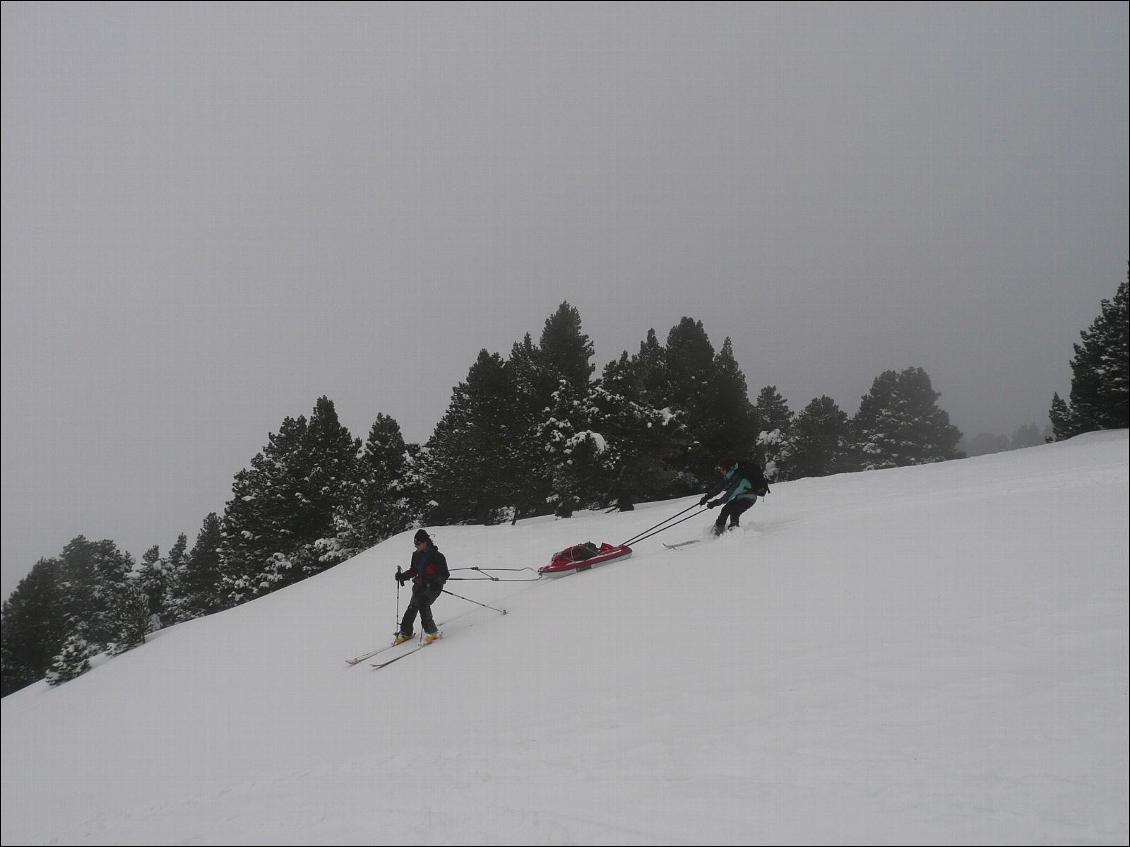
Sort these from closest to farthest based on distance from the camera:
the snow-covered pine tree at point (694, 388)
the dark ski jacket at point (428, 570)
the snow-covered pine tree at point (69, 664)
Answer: the dark ski jacket at point (428, 570)
the snow-covered pine tree at point (69, 664)
the snow-covered pine tree at point (694, 388)

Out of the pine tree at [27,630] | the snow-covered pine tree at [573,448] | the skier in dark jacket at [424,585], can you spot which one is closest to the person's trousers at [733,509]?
the skier in dark jacket at [424,585]

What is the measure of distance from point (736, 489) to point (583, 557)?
3.97m

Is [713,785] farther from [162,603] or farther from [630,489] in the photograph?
[162,603]

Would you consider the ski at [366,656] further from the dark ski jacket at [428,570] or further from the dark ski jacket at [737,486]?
the dark ski jacket at [737,486]

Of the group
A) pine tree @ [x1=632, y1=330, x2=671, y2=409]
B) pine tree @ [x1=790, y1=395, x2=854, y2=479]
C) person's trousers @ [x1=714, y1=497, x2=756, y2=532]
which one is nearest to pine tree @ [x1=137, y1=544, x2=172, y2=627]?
pine tree @ [x1=632, y1=330, x2=671, y2=409]

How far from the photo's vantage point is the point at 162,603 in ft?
155

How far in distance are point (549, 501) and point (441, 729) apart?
2009cm

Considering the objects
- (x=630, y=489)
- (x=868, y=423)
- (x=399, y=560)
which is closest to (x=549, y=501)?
(x=630, y=489)

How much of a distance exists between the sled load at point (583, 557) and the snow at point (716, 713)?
954 millimetres


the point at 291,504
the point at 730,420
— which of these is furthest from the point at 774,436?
the point at 291,504

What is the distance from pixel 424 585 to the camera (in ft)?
30.6

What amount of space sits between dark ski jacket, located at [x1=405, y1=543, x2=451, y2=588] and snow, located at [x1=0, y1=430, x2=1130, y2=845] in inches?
42.3

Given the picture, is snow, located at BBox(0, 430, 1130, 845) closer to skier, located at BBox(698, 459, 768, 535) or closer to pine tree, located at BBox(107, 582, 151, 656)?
skier, located at BBox(698, 459, 768, 535)

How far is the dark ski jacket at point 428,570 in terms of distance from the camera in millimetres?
9359
